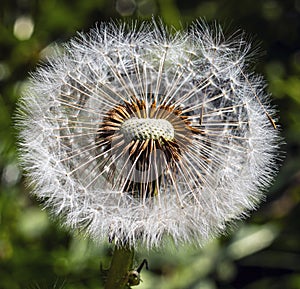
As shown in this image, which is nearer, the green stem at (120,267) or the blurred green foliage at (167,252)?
the green stem at (120,267)

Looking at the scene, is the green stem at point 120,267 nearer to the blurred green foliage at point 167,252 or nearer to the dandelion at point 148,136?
the dandelion at point 148,136

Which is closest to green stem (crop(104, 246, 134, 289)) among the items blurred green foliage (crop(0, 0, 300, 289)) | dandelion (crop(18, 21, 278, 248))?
dandelion (crop(18, 21, 278, 248))

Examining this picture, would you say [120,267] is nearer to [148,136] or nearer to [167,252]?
[148,136]

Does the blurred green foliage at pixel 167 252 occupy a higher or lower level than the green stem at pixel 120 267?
higher

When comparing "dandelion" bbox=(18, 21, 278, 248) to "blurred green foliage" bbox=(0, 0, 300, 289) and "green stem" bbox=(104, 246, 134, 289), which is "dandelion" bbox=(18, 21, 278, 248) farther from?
"blurred green foliage" bbox=(0, 0, 300, 289)

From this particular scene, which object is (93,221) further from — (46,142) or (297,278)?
(297,278)

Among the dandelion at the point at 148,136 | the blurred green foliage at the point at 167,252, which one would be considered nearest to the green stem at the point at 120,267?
the dandelion at the point at 148,136
